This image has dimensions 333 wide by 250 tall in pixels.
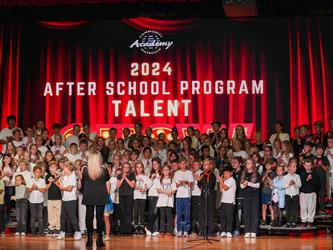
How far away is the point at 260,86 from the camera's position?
17.6 metres

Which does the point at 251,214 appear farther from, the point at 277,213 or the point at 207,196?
the point at 207,196

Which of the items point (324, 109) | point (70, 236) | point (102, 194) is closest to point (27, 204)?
point (70, 236)

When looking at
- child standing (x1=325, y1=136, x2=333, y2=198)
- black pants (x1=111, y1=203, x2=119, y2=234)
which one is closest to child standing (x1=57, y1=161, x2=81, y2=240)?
black pants (x1=111, y1=203, x2=119, y2=234)

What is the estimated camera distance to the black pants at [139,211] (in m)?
14.0

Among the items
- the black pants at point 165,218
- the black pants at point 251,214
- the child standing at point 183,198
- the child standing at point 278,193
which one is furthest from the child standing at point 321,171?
the black pants at point 165,218

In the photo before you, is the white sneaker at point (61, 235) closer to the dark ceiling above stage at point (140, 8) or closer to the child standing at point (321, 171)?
the child standing at point (321, 171)

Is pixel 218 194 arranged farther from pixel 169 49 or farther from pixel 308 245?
pixel 169 49

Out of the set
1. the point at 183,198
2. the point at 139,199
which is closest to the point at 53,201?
the point at 139,199

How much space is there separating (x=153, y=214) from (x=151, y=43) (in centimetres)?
570

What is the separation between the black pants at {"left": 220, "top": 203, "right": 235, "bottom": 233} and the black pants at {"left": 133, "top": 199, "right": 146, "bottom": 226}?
60.0 inches

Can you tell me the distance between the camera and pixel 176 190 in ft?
45.0

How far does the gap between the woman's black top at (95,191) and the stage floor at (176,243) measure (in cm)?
70

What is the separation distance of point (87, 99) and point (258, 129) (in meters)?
4.29

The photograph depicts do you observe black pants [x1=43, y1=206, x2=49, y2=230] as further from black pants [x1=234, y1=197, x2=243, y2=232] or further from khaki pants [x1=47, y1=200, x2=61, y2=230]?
black pants [x1=234, y1=197, x2=243, y2=232]
